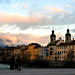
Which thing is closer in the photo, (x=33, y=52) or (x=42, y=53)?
(x=42, y=53)

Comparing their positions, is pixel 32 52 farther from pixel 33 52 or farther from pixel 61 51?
pixel 61 51

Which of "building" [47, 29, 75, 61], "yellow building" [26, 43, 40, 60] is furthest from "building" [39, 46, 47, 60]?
"building" [47, 29, 75, 61]

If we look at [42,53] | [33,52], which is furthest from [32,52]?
[42,53]

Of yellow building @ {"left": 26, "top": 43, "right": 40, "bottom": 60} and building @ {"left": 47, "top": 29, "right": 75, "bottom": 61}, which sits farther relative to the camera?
yellow building @ {"left": 26, "top": 43, "right": 40, "bottom": 60}

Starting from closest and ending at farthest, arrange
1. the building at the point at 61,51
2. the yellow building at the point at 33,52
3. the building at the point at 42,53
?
the building at the point at 61,51
the building at the point at 42,53
the yellow building at the point at 33,52

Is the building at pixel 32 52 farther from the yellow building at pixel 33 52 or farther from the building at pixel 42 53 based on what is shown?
the building at pixel 42 53

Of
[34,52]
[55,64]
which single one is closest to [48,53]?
[34,52]

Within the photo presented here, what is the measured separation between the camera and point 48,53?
13900 cm

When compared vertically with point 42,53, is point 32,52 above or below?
above

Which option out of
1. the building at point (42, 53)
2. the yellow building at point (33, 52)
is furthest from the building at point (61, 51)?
the yellow building at point (33, 52)

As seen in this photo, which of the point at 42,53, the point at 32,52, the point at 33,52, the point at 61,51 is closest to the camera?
the point at 61,51

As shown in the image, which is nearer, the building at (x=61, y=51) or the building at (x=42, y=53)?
the building at (x=61, y=51)

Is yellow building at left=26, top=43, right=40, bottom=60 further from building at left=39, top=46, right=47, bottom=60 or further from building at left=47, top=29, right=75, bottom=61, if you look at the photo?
building at left=47, top=29, right=75, bottom=61

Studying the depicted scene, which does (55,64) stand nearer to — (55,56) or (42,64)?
(42,64)
